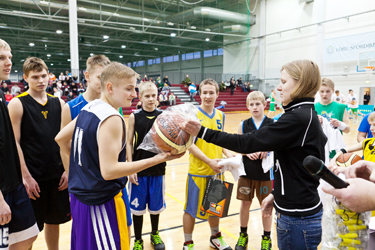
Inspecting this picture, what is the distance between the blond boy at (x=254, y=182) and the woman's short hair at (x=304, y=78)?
1.30m

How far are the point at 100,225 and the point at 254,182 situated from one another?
1.87 metres

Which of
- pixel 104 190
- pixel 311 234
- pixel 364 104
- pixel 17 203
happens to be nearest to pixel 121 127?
pixel 104 190

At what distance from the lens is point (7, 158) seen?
6.03 feet

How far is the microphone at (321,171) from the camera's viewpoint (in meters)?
0.94

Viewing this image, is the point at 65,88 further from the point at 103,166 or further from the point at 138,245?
the point at 103,166

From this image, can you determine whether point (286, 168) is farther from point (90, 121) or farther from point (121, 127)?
point (90, 121)

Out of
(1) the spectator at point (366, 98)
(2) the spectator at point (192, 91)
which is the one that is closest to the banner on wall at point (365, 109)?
(1) the spectator at point (366, 98)

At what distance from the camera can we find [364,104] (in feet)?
57.0

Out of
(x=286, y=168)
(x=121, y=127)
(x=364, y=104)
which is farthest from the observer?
(x=364, y=104)

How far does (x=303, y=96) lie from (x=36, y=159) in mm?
2258

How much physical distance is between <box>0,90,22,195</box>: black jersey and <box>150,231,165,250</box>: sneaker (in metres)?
1.61

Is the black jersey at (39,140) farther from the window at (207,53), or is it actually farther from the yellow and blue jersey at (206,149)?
the window at (207,53)

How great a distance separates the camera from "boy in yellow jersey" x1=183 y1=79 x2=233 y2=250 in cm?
280

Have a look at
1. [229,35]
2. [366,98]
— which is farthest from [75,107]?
[229,35]
